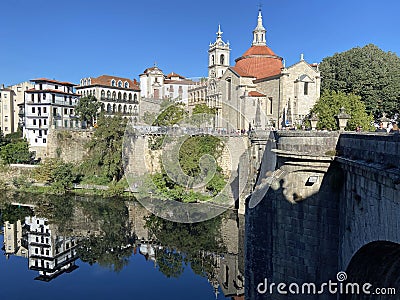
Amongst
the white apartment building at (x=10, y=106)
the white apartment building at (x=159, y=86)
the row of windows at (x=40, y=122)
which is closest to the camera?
the row of windows at (x=40, y=122)

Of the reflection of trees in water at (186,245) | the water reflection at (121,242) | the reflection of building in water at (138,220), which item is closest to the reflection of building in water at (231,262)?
the water reflection at (121,242)

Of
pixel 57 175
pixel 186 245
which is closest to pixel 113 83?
pixel 57 175

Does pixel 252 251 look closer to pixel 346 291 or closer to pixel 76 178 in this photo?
pixel 346 291

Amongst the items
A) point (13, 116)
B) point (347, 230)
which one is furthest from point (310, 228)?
point (13, 116)

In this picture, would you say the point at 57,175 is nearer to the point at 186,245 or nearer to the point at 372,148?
the point at 186,245

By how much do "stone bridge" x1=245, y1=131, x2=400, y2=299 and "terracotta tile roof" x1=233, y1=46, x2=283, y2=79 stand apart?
107ft

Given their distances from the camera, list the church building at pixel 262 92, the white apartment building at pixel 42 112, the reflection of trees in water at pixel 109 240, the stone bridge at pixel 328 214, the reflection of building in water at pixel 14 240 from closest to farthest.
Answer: the stone bridge at pixel 328 214 < the reflection of trees in water at pixel 109 240 < the reflection of building in water at pixel 14 240 < the church building at pixel 262 92 < the white apartment building at pixel 42 112

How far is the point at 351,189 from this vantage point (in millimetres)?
7031

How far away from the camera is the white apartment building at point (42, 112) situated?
43969mm

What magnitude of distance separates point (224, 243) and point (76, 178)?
773 inches

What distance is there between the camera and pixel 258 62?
143ft

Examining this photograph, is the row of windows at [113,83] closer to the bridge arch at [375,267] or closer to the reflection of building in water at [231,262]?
the reflection of building in water at [231,262]

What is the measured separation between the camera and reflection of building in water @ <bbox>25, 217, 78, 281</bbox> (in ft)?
65.7

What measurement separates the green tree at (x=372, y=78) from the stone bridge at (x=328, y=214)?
94.8 feet
